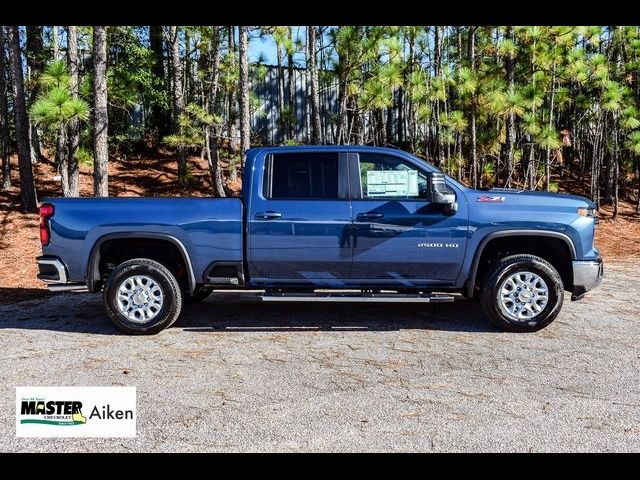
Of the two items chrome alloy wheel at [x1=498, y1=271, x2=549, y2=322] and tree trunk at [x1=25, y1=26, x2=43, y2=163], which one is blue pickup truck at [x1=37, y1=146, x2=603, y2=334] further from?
tree trunk at [x1=25, y1=26, x2=43, y2=163]

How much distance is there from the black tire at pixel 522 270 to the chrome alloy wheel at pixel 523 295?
0.09 ft

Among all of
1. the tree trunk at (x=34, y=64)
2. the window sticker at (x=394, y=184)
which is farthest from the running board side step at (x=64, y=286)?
the tree trunk at (x=34, y=64)

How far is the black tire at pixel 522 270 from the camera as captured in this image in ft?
18.3

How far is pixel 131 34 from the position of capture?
63.2 feet

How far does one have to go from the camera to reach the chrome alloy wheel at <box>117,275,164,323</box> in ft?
18.5

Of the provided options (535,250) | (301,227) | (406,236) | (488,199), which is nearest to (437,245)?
(406,236)

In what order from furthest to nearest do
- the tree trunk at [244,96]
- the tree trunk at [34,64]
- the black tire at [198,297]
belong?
the tree trunk at [34,64], the tree trunk at [244,96], the black tire at [198,297]

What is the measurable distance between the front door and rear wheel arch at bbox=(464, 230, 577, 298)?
190 mm

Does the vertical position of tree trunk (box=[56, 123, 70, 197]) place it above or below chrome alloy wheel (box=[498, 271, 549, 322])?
above

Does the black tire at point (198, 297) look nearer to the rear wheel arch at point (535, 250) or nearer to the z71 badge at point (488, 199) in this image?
the rear wheel arch at point (535, 250)

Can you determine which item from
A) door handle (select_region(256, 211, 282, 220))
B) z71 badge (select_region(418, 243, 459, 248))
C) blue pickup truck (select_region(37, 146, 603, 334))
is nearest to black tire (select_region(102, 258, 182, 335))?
blue pickup truck (select_region(37, 146, 603, 334))

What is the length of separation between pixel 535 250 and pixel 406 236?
4.99ft

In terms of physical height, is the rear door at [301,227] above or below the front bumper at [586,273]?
above

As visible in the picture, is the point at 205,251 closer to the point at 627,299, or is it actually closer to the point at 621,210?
the point at 627,299
